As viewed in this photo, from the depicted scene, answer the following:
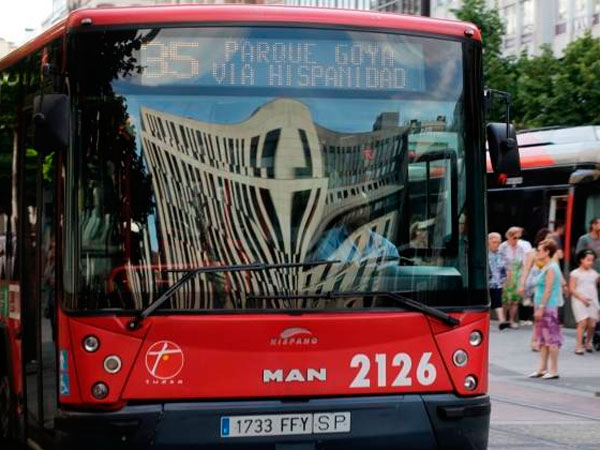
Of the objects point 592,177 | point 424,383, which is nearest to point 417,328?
point 424,383

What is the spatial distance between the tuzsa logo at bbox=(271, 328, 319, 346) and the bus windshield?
0.13 metres

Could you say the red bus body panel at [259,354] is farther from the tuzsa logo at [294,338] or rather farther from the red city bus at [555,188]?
the red city bus at [555,188]

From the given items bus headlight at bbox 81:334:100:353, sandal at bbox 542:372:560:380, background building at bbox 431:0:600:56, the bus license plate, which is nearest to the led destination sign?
bus headlight at bbox 81:334:100:353

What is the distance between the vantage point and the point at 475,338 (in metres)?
7.86

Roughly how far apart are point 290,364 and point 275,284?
1.33 ft

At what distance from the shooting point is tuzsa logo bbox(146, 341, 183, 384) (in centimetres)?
739

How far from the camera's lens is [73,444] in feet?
24.2

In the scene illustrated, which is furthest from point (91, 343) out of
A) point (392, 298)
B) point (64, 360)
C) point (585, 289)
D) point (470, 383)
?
point (585, 289)

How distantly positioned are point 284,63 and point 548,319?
9.33 m

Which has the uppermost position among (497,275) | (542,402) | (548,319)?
(548,319)

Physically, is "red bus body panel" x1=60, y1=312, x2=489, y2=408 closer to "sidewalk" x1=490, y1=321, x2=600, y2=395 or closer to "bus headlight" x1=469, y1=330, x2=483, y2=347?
"bus headlight" x1=469, y1=330, x2=483, y2=347

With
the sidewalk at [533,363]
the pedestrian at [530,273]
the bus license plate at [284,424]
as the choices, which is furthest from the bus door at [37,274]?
the pedestrian at [530,273]

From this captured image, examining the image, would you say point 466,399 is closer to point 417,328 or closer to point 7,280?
point 417,328

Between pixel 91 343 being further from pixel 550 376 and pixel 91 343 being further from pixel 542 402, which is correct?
pixel 550 376
